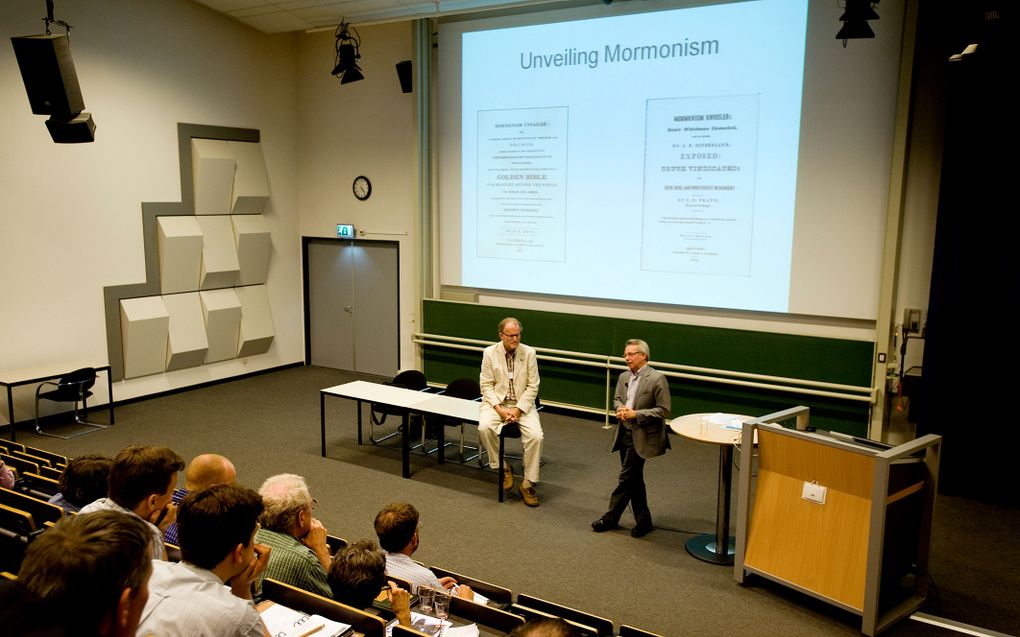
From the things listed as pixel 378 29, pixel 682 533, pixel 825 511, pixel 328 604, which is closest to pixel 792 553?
pixel 825 511

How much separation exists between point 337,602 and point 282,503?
0.56m

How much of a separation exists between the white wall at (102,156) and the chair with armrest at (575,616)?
6753mm

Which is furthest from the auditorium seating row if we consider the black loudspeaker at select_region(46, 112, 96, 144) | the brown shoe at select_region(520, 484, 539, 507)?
the black loudspeaker at select_region(46, 112, 96, 144)

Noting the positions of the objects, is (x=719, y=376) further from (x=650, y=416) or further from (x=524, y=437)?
(x=650, y=416)

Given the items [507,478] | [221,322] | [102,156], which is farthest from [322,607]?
[221,322]

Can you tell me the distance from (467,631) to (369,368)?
7.76m

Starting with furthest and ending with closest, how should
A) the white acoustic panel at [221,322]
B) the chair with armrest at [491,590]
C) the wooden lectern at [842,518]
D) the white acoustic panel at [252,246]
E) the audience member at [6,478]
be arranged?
the white acoustic panel at [252,246] < the white acoustic panel at [221,322] < the audience member at [6,478] < the wooden lectern at [842,518] < the chair with armrest at [491,590]

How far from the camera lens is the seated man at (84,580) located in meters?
1.28

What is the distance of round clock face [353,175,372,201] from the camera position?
9.98 meters

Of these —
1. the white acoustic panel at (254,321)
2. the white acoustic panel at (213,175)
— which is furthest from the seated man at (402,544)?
the white acoustic panel at (254,321)

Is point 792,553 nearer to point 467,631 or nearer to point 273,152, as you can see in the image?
point 467,631

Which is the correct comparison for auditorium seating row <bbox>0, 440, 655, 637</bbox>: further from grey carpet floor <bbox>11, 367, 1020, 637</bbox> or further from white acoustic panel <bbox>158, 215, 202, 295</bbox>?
white acoustic panel <bbox>158, 215, 202, 295</bbox>

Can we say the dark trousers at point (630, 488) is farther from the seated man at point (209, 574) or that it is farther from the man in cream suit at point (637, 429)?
the seated man at point (209, 574)

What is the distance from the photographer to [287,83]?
10305 mm
